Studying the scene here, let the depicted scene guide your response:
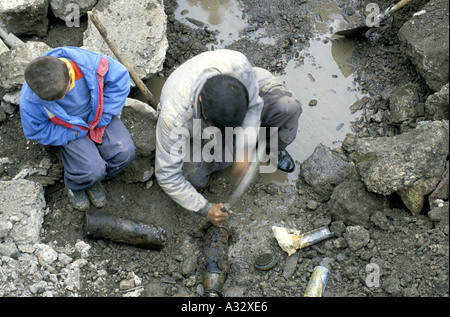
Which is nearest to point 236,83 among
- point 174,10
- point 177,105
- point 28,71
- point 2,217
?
point 177,105

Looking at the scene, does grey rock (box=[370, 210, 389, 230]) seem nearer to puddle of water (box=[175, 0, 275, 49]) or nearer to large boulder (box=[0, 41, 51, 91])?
puddle of water (box=[175, 0, 275, 49])

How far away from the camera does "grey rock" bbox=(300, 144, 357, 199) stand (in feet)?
13.0

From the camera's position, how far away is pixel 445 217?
3254mm

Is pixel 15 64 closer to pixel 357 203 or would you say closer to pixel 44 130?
pixel 44 130

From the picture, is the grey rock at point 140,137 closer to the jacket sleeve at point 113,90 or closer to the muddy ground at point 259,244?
the muddy ground at point 259,244

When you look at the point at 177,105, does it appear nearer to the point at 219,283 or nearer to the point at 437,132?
the point at 219,283

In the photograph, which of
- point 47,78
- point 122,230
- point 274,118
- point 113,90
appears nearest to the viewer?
point 47,78

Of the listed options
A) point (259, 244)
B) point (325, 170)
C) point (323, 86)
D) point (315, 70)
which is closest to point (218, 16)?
point (315, 70)

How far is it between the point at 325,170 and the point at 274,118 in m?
0.71

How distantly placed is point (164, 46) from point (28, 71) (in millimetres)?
1747

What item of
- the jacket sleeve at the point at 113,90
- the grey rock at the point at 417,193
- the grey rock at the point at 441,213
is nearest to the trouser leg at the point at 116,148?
the jacket sleeve at the point at 113,90

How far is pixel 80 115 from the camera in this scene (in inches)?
135

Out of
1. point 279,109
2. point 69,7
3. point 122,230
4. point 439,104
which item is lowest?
point 122,230

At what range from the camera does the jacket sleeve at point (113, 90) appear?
11.4ft
